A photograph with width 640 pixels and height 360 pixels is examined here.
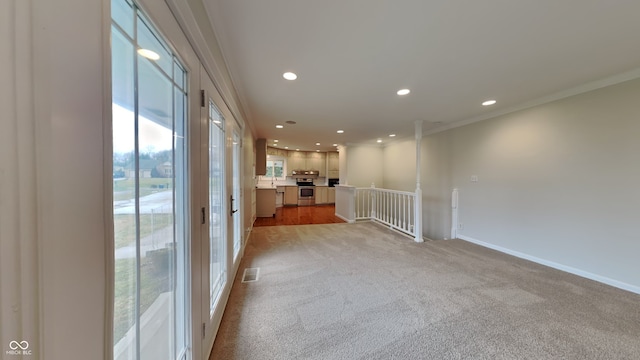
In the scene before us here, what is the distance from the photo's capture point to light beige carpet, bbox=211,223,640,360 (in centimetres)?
150

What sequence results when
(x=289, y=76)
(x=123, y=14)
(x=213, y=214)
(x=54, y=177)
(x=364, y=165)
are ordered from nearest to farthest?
(x=54, y=177) → (x=123, y=14) → (x=213, y=214) → (x=289, y=76) → (x=364, y=165)

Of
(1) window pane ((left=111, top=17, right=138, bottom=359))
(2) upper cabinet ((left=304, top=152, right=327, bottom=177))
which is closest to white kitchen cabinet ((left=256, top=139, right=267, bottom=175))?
(2) upper cabinet ((left=304, top=152, right=327, bottom=177))

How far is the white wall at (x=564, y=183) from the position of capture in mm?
2271

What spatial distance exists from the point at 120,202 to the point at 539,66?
326 cm

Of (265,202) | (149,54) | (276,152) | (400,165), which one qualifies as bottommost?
(265,202)

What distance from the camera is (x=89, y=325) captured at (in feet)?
1.61

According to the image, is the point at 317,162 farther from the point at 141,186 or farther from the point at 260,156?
the point at 141,186

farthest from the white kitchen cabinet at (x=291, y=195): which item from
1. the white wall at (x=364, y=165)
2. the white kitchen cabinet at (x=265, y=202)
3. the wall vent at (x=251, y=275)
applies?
the wall vent at (x=251, y=275)

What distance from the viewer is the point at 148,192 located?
849mm

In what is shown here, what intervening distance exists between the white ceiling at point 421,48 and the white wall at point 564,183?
39 centimetres

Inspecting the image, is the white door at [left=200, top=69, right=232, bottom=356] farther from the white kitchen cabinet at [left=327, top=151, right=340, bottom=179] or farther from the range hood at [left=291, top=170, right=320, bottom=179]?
the white kitchen cabinet at [left=327, top=151, right=340, bottom=179]

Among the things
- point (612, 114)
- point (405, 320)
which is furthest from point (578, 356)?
point (612, 114)

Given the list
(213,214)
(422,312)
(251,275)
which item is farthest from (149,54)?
(422,312)

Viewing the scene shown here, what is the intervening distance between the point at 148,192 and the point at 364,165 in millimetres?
5961
